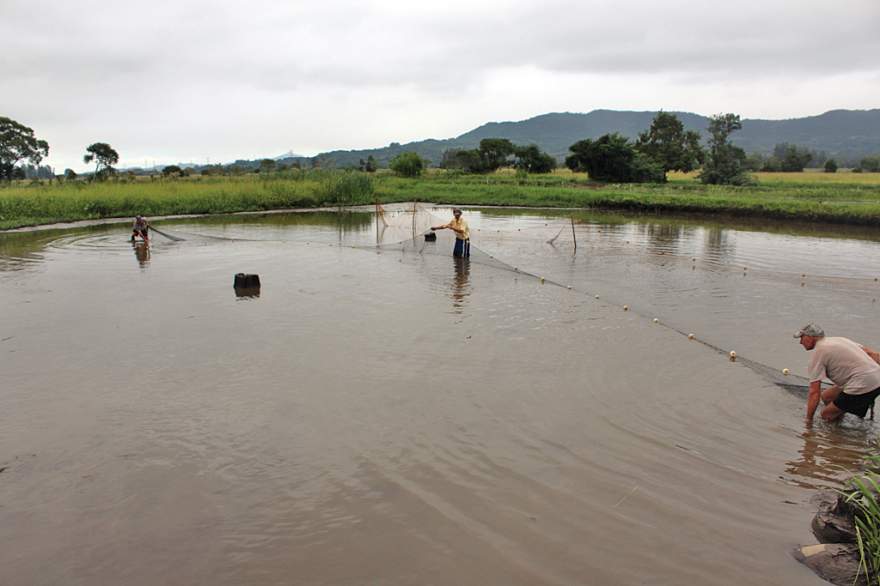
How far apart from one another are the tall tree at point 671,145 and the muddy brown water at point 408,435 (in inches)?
2080

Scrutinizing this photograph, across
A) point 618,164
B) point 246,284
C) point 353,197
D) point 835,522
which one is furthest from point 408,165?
point 835,522

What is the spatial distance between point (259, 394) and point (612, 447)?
384cm

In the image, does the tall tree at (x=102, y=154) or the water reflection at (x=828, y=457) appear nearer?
the water reflection at (x=828, y=457)

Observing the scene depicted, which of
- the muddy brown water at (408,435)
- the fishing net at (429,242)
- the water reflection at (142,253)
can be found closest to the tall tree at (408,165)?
the fishing net at (429,242)

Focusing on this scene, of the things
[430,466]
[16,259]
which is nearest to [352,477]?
[430,466]

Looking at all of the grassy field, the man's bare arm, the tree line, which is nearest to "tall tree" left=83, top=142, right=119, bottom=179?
the tree line

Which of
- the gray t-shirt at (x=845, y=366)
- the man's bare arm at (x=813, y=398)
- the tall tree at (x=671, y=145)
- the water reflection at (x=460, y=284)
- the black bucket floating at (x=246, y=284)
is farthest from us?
the tall tree at (x=671, y=145)

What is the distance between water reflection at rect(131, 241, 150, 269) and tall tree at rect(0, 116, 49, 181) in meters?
47.2

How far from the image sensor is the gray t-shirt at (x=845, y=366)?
18.8 ft

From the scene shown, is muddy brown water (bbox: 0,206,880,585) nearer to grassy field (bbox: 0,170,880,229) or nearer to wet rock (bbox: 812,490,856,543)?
wet rock (bbox: 812,490,856,543)

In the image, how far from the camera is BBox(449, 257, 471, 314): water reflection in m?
11.3

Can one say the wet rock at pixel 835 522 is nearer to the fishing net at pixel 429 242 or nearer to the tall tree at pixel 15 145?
the fishing net at pixel 429 242

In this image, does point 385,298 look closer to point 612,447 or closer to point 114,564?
point 612,447

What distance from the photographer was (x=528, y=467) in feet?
17.1
